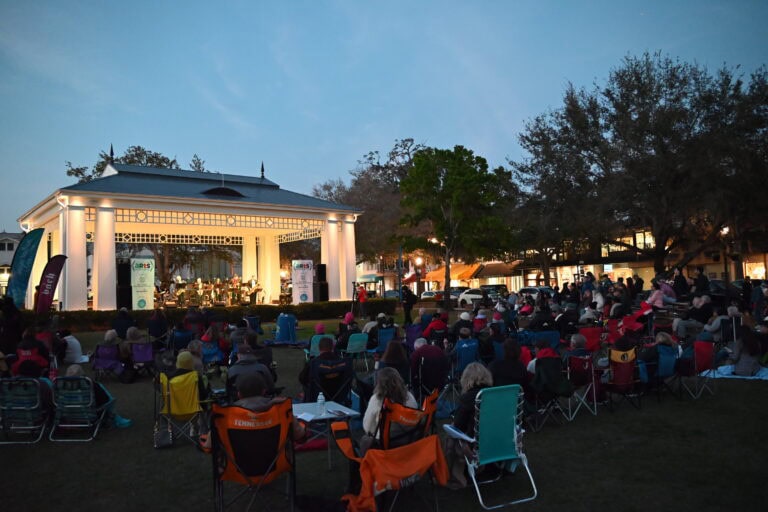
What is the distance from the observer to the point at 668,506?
163 inches

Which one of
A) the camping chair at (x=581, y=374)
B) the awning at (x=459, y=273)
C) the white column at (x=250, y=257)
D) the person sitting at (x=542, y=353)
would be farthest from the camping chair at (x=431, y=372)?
the awning at (x=459, y=273)

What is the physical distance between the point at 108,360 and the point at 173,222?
11.8 metres

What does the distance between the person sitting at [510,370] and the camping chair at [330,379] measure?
147 cm

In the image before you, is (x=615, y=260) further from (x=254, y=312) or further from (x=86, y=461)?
(x=86, y=461)

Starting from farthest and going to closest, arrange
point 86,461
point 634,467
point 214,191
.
A: point 214,191, point 86,461, point 634,467

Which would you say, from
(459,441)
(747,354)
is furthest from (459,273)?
(459,441)

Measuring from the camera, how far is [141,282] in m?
19.6

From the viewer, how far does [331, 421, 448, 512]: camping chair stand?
3707 millimetres

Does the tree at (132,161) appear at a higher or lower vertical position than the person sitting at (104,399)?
higher

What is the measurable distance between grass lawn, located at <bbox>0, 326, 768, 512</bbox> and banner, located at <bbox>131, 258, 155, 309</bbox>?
13.3 meters

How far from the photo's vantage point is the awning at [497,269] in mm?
46534

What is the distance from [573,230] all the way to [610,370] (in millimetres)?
19659

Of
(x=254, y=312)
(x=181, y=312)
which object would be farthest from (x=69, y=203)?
(x=254, y=312)

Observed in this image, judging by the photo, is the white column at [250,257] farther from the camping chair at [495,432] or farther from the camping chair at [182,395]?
the camping chair at [495,432]
